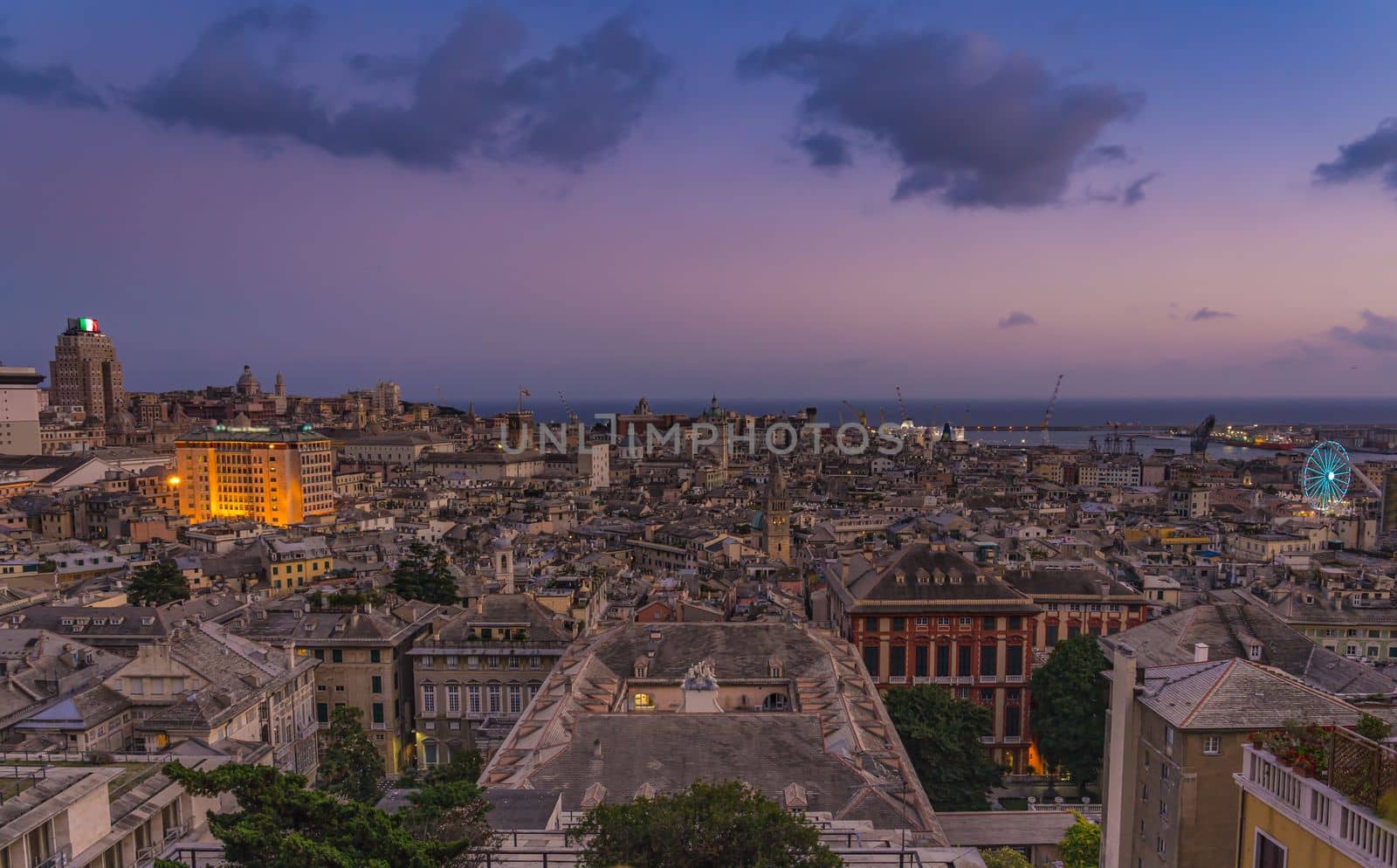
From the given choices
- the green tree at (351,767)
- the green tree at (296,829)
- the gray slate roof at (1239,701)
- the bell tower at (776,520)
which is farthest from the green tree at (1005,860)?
the bell tower at (776,520)

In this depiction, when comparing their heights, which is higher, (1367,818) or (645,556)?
(1367,818)

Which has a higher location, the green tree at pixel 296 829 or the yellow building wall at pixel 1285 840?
the yellow building wall at pixel 1285 840

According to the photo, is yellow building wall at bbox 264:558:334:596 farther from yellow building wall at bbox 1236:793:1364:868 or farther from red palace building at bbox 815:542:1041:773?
yellow building wall at bbox 1236:793:1364:868

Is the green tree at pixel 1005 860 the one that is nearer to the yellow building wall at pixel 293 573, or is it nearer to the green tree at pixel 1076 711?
the green tree at pixel 1076 711

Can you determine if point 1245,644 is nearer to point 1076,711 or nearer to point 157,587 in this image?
point 1076,711

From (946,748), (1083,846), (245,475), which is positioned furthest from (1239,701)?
(245,475)

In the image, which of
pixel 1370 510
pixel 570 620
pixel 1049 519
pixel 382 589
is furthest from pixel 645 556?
pixel 1370 510

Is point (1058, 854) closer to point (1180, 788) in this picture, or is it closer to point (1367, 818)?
point (1180, 788)
